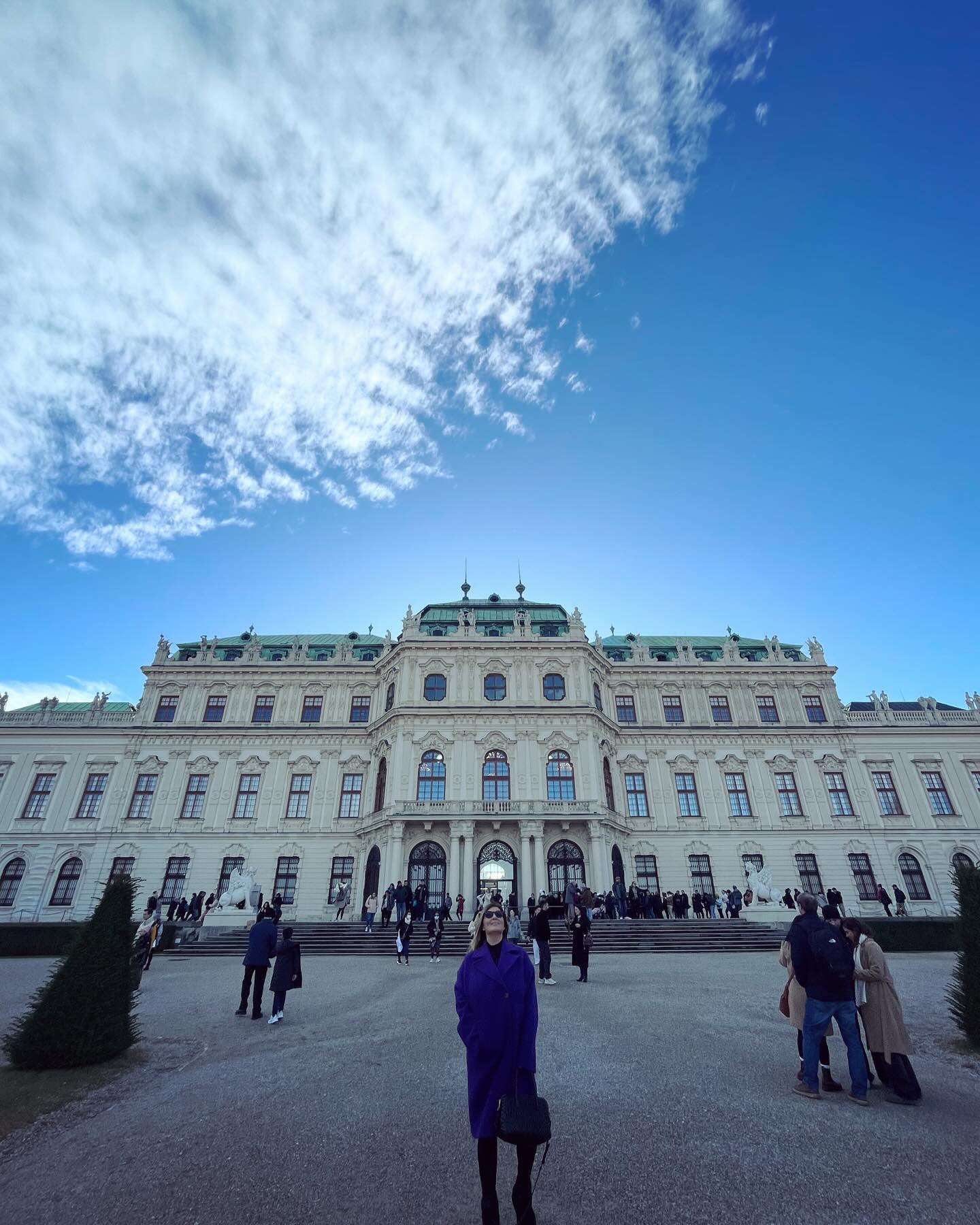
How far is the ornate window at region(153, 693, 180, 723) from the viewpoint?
134 ft

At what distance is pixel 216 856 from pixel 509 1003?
37969mm

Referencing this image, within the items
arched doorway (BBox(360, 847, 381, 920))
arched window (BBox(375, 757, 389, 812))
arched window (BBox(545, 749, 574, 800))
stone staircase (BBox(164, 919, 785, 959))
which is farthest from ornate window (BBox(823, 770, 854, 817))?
arched doorway (BBox(360, 847, 381, 920))

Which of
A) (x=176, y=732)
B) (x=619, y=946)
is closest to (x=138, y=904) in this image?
(x=176, y=732)

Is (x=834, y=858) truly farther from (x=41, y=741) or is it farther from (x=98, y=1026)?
(x=41, y=741)

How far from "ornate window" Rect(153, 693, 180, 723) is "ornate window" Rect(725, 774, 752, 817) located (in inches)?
1448

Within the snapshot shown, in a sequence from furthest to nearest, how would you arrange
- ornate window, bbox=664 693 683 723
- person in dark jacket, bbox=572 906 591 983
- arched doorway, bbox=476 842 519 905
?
ornate window, bbox=664 693 683 723 → arched doorway, bbox=476 842 519 905 → person in dark jacket, bbox=572 906 591 983

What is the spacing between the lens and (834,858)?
36875 millimetres

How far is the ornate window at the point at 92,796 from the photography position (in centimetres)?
3794

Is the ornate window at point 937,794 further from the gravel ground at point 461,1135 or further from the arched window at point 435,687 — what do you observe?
the gravel ground at point 461,1135

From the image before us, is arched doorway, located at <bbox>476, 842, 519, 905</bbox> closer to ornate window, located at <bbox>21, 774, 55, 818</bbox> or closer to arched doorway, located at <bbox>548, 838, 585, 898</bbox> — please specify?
arched doorway, located at <bbox>548, 838, 585, 898</bbox>

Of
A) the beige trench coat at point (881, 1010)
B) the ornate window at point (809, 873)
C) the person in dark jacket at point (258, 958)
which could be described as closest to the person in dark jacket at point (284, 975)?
the person in dark jacket at point (258, 958)

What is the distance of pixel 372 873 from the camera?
35.1 m

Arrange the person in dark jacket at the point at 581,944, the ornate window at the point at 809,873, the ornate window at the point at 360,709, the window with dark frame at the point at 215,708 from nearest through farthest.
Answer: the person in dark jacket at the point at 581,944 → the ornate window at the point at 809,873 → the window with dark frame at the point at 215,708 → the ornate window at the point at 360,709

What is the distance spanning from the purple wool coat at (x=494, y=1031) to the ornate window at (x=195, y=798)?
127 ft
